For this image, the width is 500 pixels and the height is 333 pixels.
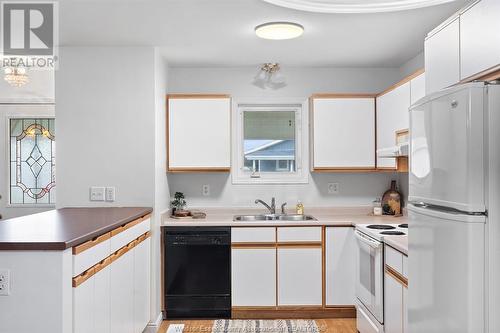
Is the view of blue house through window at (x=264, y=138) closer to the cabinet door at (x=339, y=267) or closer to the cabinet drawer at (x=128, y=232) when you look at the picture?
the cabinet door at (x=339, y=267)

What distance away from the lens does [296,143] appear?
174 inches

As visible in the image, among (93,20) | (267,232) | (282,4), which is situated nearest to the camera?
(282,4)

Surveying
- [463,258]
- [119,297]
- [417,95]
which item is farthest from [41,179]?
[463,258]

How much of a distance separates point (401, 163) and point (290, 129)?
1313mm

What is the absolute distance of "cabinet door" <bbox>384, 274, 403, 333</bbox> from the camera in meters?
2.56

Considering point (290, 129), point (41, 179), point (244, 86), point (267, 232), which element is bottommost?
point (267, 232)

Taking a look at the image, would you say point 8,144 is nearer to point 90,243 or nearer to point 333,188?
point 90,243

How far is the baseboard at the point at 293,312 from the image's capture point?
375 cm

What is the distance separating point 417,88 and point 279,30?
3.57 ft

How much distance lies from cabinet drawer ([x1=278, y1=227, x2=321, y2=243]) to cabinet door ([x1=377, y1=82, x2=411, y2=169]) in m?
0.88

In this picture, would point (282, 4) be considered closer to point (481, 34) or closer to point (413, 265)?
point (481, 34)

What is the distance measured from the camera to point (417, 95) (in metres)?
3.06

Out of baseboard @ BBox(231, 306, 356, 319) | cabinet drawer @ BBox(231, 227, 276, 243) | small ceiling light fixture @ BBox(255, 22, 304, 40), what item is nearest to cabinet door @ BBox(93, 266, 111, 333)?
cabinet drawer @ BBox(231, 227, 276, 243)

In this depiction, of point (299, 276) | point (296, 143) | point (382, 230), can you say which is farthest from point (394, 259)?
point (296, 143)
